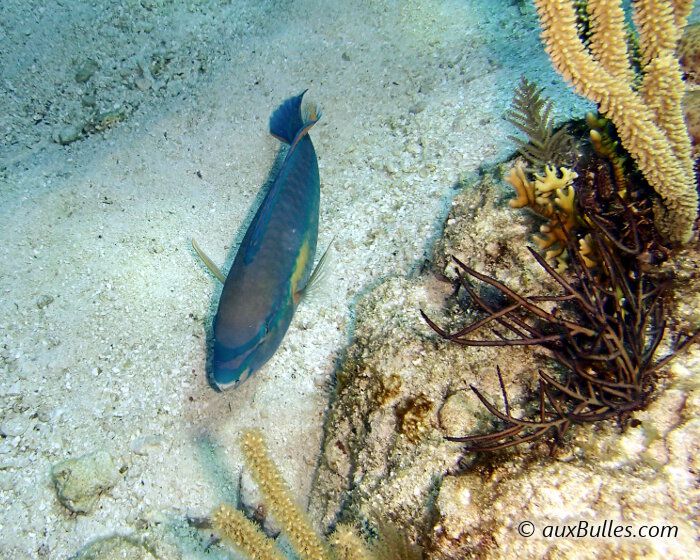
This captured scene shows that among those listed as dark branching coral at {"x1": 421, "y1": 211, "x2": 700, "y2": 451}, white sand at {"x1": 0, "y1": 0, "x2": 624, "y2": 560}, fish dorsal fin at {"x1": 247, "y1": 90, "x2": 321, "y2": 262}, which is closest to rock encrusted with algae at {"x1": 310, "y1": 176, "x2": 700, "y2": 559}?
dark branching coral at {"x1": 421, "y1": 211, "x2": 700, "y2": 451}

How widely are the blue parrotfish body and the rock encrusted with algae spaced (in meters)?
0.61

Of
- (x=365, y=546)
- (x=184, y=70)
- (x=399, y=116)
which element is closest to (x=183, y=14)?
(x=184, y=70)

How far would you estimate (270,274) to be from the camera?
2857mm

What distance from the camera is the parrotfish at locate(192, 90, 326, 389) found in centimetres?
261

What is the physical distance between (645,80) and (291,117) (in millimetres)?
2774

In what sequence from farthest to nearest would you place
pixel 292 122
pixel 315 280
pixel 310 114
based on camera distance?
1. pixel 292 122
2. pixel 310 114
3. pixel 315 280

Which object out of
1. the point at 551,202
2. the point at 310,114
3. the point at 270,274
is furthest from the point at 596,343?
the point at 310,114

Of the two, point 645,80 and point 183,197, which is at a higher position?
point 645,80

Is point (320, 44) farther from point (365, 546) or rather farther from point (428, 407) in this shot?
point (365, 546)

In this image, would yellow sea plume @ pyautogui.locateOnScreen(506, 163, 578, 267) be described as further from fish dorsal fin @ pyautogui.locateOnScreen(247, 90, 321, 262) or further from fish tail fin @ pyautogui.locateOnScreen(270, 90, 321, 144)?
fish tail fin @ pyautogui.locateOnScreen(270, 90, 321, 144)

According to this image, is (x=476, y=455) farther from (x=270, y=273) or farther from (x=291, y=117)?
(x=291, y=117)

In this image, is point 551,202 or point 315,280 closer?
point 551,202

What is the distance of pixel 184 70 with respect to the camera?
17.1 feet

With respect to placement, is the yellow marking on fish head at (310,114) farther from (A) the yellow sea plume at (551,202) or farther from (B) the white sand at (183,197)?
(A) the yellow sea plume at (551,202)
